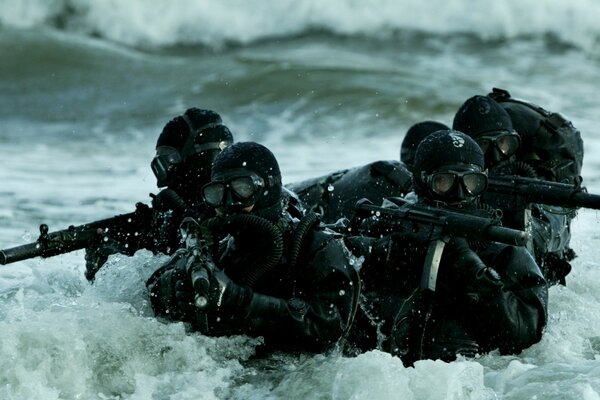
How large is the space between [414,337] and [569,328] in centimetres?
141

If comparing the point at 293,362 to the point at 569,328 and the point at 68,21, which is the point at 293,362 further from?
the point at 68,21

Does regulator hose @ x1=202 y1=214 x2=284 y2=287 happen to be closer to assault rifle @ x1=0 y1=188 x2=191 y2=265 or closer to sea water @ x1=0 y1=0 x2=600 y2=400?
sea water @ x1=0 y1=0 x2=600 y2=400

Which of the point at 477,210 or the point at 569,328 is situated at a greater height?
the point at 477,210

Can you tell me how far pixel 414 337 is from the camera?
267 inches

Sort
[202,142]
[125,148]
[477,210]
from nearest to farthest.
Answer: [477,210] < [202,142] < [125,148]

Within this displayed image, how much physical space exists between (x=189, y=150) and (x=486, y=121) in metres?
1.96

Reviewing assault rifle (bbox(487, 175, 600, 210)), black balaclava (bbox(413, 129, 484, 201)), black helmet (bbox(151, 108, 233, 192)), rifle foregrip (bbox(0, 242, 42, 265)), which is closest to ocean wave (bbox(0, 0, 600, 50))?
black helmet (bbox(151, 108, 233, 192))

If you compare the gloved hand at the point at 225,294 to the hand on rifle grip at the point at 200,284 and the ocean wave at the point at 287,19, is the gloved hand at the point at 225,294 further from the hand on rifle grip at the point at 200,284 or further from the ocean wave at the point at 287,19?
the ocean wave at the point at 287,19

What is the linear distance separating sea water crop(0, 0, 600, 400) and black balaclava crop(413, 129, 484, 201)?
100 cm

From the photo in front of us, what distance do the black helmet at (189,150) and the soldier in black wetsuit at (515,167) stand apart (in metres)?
1.65

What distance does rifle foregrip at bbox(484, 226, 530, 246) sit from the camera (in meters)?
6.21

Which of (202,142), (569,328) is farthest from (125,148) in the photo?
(569,328)

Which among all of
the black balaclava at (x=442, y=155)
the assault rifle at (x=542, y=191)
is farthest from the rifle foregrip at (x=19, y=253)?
the assault rifle at (x=542, y=191)

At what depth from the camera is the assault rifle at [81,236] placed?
25.2 feet
